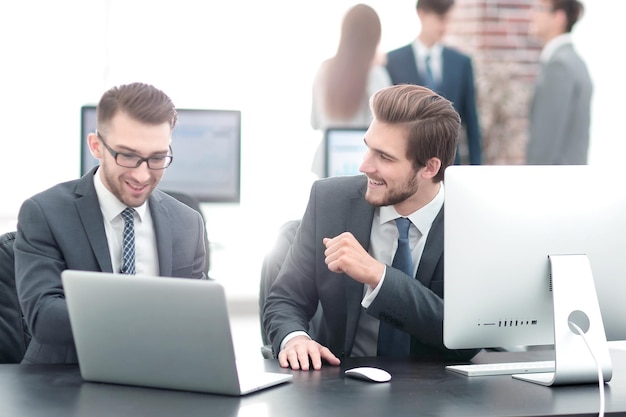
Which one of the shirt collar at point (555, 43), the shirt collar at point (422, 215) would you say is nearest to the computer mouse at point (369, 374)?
the shirt collar at point (422, 215)

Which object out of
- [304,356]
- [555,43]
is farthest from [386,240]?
[555,43]

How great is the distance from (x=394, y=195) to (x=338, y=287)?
0.26m

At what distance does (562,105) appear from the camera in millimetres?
5133

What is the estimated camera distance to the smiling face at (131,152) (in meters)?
2.22

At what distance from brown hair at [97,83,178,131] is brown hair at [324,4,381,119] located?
7.96 feet

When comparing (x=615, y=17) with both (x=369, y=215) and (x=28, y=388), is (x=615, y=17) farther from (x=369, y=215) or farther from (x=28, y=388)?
(x=28, y=388)

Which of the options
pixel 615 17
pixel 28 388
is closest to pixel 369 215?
pixel 28 388

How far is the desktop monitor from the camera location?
6.20ft

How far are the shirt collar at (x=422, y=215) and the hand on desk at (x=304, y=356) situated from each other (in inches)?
17.2

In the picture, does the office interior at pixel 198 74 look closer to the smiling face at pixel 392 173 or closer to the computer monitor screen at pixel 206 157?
the computer monitor screen at pixel 206 157

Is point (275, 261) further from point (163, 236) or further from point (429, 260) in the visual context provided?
point (429, 260)

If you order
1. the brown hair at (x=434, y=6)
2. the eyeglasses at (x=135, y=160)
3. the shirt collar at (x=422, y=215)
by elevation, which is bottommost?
the shirt collar at (x=422, y=215)

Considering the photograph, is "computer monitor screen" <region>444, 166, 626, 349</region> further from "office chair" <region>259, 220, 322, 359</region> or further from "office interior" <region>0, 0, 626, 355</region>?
"office interior" <region>0, 0, 626, 355</region>

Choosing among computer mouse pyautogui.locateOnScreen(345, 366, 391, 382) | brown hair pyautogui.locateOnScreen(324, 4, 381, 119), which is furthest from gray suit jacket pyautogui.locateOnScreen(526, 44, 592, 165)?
computer mouse pyautogui.locateOnScreen(345, 366, 391, 382)
